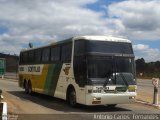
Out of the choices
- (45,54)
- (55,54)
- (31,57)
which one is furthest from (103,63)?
(31,57)

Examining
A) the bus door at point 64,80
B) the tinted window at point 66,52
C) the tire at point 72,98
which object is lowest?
the tire at point 72,98

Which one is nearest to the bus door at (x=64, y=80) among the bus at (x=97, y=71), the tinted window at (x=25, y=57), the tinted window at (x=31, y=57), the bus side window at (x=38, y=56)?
the bus at (x=97, y=71)

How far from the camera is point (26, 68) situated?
89.7 feet

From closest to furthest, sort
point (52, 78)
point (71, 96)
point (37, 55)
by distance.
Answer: point (71, 96)
point (52, 78)
point (37, 55)

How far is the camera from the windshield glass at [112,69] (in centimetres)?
1692

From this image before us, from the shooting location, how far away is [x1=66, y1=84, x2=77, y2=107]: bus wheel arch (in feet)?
59.5

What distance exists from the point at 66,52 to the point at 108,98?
356 centimetres

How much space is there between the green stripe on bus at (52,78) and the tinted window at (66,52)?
0.66 metres

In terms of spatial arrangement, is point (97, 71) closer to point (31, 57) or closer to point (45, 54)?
point (45, 54)

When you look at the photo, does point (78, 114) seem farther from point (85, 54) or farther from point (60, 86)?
point (60, 86)

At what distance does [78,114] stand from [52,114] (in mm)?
984

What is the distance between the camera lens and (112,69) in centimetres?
1719

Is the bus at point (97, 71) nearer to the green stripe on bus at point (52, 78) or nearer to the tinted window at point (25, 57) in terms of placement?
the green stripe on bus at point (52, 78)

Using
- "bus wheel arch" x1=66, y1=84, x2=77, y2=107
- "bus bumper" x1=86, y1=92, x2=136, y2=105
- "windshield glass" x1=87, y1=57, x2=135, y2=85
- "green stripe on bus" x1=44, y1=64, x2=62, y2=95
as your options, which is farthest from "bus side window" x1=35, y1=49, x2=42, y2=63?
"bus bumper" x1=86, y1=92, x2=136, y2=105
